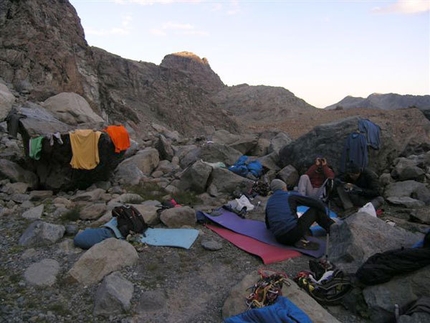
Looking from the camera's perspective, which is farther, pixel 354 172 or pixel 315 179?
pixel 315 179

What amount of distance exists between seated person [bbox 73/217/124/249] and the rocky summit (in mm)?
112

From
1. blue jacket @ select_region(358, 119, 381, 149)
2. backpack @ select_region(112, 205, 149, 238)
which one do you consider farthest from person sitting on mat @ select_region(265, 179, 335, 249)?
blue jacket @ select_region(358, 119, 381, 149)

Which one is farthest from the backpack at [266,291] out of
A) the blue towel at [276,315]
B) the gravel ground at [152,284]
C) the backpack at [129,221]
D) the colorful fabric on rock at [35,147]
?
the colorful fabric on rock at [35,147]

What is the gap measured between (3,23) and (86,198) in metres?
13.3

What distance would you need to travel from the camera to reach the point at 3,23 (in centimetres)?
1655

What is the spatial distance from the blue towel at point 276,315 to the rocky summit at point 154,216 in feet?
0.99

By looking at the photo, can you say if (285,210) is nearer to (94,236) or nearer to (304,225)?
(304,225)

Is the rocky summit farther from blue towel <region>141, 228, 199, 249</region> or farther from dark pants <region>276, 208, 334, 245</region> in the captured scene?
dark pants <region>276, 208, 334, 245</region>

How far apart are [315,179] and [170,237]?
3385mm

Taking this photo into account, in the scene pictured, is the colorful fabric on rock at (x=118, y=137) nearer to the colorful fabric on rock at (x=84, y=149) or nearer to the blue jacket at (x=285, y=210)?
the colorful fabric on rock at (x=84, y=149)

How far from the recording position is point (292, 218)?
212 inches

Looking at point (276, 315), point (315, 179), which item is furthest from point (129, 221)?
point (315, 179)

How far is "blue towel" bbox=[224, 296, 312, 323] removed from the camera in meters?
3.13

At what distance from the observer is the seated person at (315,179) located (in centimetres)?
733
